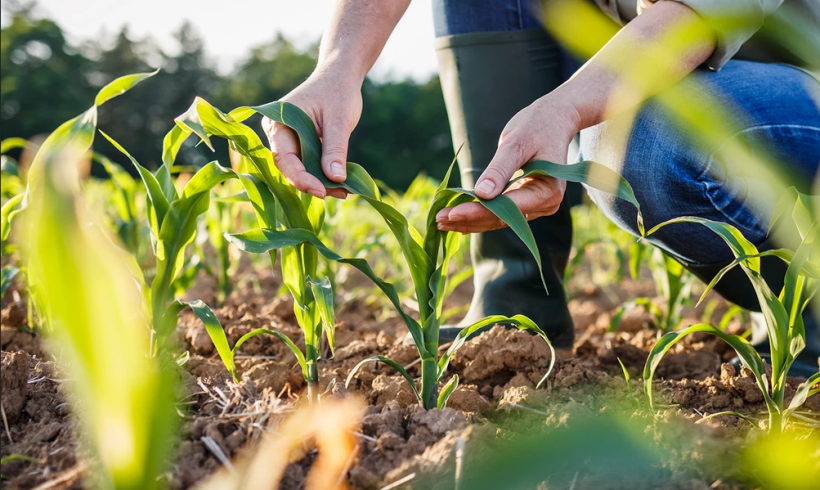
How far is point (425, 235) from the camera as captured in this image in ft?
3.28

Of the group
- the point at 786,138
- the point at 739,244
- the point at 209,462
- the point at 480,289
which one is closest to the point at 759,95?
the point at 786,138

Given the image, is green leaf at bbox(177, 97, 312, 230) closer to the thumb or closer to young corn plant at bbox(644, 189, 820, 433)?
the thumb

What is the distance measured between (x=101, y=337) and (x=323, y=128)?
61cm

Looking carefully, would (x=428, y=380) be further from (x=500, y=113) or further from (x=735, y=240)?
(x=500, y=113)

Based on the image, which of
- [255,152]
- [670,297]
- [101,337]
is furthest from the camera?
[670,297]

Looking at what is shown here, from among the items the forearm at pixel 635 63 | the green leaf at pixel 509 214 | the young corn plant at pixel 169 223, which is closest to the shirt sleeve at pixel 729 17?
the forearm at pixel 635 63

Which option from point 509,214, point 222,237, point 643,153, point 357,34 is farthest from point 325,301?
point 222,237

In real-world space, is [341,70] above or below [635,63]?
above

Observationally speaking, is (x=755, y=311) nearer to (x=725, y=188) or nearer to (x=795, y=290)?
(x=725, y=188)

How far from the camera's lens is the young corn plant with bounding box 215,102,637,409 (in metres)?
0.93

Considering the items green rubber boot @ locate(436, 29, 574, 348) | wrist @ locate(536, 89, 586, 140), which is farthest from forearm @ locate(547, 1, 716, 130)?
green rubber boot @ locate(436, 29, 574, 348)

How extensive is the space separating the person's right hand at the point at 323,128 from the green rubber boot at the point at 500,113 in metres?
0.53

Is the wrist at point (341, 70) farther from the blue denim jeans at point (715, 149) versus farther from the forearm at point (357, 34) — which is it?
the blue denim jeans at point (715, 149)

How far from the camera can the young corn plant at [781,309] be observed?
916 millimetres
